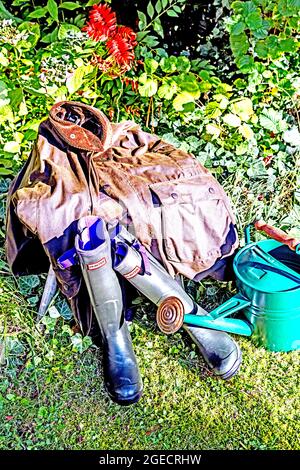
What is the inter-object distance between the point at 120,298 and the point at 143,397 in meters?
0.39

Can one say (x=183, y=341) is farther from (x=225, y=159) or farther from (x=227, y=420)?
(x=225, y=159)

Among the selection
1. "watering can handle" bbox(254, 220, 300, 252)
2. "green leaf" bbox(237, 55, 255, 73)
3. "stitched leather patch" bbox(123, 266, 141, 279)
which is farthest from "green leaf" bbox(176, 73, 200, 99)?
"stitched leather patch" bbox(123, 266, 141, 279)

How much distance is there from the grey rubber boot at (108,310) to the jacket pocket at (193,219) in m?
0.30

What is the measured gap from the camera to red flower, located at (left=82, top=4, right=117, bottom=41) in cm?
302

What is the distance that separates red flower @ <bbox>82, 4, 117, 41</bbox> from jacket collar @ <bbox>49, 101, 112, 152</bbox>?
2.13 feet

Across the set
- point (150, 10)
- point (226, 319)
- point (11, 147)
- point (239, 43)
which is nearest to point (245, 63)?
point (239, 43)

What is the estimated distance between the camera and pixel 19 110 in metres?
2.95

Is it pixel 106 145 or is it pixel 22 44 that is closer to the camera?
pixel 106 145

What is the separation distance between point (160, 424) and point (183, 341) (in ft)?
1.27

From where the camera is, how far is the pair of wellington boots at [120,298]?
223cm

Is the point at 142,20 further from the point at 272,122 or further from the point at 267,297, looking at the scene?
the point at 267,297

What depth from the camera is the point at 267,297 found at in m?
2.36

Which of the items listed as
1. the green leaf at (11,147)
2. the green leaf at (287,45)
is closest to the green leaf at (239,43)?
the green leaf at (287,45)
